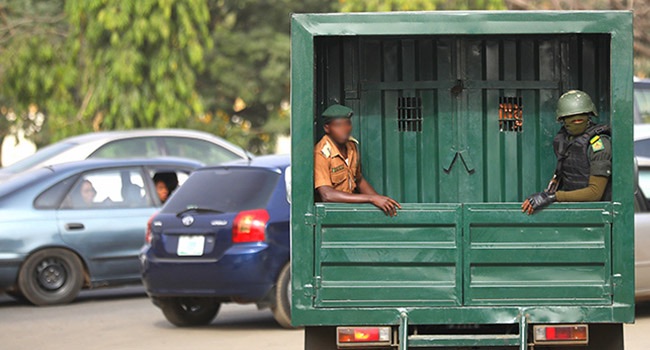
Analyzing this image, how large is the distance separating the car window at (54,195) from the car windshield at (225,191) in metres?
2.72

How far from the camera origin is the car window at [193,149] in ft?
62.7

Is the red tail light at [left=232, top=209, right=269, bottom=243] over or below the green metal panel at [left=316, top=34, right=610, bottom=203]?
below

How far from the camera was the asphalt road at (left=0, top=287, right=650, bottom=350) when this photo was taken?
11.9 m

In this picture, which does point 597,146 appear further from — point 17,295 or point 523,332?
point 17,295

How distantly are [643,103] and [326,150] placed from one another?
37.7 feet

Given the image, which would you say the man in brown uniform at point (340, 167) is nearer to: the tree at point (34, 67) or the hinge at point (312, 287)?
the hinge at point (312, 287)

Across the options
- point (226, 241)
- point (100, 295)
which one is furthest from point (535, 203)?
point (100, 295)

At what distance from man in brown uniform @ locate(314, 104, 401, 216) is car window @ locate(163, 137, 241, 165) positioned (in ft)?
32.3

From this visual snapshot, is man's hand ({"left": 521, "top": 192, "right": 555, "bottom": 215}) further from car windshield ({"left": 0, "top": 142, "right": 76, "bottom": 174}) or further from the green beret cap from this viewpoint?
car windshield ({"left": 0, "top": 142, "right": 76, "bottom": 174})

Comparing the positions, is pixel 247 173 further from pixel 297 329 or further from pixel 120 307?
pixel 120 307

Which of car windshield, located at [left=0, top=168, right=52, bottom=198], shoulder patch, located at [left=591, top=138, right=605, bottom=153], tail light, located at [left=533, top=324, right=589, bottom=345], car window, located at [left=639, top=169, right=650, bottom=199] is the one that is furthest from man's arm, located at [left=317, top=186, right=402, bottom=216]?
car windshield, located at [left=0, top=168, right=52, bottom=198]

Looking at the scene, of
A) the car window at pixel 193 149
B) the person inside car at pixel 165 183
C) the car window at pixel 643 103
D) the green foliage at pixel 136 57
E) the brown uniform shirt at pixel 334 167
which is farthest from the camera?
the green foliage at pixel 136 57

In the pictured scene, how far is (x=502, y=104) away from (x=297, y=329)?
3.93 m

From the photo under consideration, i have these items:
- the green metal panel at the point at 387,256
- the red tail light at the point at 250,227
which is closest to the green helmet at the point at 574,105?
the green metal panel at the point at 387,256
